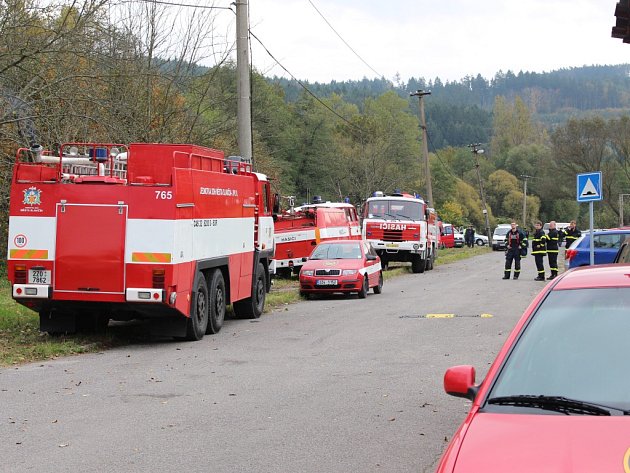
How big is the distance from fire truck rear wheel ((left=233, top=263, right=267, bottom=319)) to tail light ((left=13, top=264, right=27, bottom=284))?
5402mm

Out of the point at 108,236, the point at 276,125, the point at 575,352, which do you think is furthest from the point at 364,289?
the point at 276,125

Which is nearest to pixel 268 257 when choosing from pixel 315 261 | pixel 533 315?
pixel 315 261

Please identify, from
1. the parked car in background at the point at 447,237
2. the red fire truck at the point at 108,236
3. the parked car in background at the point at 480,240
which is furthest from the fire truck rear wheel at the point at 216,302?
the parked car in background at the point at 480,240

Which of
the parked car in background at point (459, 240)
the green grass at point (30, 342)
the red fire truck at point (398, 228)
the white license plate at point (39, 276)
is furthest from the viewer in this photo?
the parked car in background at point (459, 240)

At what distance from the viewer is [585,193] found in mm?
21469

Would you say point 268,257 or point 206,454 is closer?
point 206,454

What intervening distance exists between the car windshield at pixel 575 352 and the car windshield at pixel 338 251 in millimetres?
18496

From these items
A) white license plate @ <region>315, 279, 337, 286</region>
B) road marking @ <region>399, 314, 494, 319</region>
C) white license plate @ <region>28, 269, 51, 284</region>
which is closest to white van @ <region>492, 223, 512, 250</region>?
white license plate @ <region>315, 279, 337, 286</region>

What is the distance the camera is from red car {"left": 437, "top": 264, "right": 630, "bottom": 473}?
11.8 ft

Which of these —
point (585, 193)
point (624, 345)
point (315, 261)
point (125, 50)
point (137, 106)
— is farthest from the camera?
point (137, 106)

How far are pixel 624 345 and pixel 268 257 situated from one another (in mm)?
14601

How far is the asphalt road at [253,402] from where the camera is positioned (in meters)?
6.82

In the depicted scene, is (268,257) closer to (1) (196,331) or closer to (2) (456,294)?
(1) (196,331)

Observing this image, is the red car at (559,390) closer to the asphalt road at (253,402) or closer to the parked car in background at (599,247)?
the asphalt road at (253,402)
